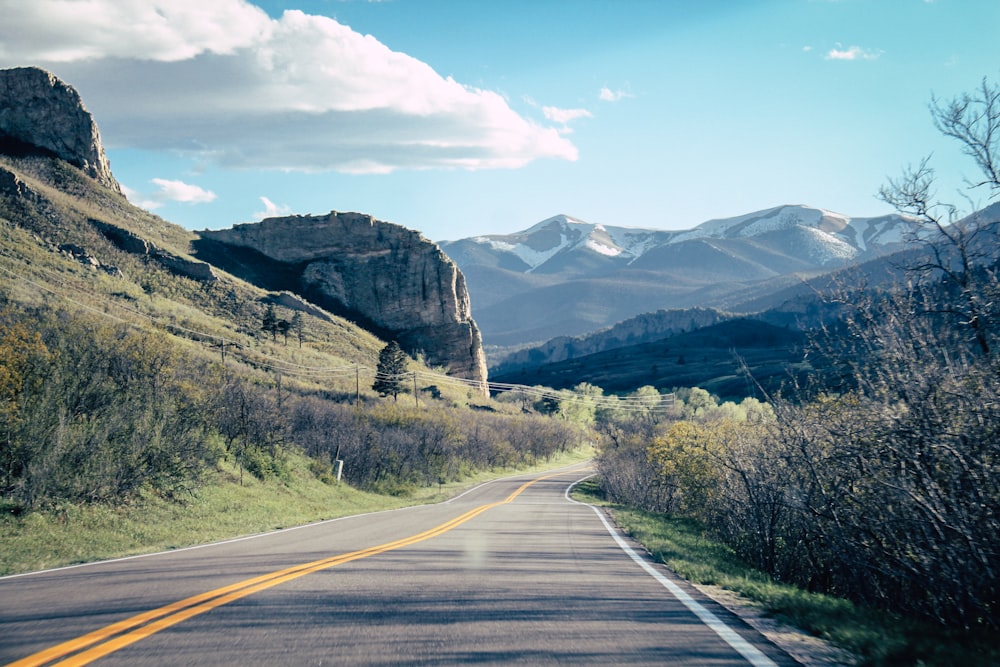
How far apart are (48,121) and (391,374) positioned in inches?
2398

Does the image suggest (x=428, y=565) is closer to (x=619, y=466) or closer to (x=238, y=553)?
(x=238, y=553)

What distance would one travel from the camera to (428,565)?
8.62m

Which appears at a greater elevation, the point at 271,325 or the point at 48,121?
the point at 48,121

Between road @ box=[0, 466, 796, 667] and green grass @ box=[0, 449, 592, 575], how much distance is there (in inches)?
96.6

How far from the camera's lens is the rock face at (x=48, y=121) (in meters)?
86.1

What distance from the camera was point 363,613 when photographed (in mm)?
5691

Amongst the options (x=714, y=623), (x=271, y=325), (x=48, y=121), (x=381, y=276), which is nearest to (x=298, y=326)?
(x=271, y=325)

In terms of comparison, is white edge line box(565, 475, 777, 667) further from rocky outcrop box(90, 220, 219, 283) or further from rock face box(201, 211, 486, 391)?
rock face box(201, 211, 486, 391)

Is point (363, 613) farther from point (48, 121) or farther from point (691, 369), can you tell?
point (691, 369)

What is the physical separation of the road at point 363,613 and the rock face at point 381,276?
327 ft

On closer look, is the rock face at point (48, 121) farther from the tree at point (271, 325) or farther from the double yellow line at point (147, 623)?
the double yellow line at point (147, 623)

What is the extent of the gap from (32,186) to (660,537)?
77.9 meters

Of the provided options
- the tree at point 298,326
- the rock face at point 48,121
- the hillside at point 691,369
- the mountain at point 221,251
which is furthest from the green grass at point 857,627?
the hillside at point 691,369

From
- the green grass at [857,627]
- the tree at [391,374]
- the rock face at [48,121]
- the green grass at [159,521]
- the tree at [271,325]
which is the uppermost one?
the rock face at [48,121]
